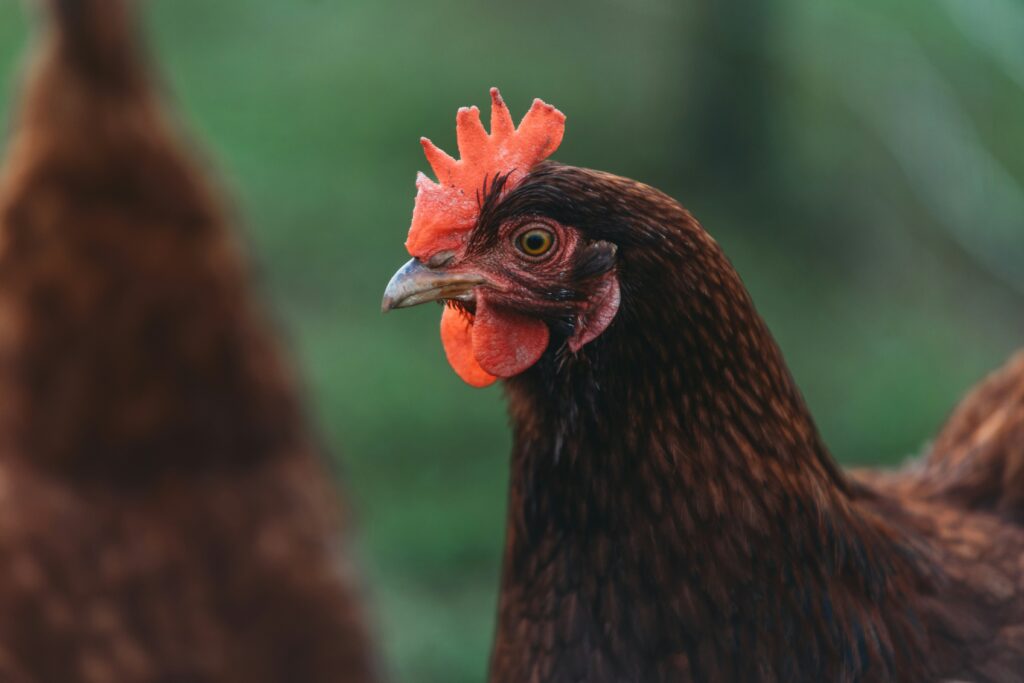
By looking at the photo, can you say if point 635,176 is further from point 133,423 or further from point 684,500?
point 684,500

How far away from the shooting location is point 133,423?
263cm

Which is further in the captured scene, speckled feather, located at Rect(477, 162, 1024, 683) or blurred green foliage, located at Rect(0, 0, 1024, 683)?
blurred green foliage, located at Rect(0, 0, 1024, 683)

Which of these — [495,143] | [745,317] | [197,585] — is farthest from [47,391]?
[745,317]

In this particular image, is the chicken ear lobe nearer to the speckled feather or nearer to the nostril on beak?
the speckled feather

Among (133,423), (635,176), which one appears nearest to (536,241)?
(133,423)

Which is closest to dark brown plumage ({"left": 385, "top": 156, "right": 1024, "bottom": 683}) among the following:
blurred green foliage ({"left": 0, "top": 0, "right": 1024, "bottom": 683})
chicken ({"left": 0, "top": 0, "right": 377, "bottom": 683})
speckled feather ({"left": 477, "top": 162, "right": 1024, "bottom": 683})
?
speckled feather ({"left": 477, "top": 162, "right": 1024, "bottom": 683})

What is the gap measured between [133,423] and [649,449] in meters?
1.49

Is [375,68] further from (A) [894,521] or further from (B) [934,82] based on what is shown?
(A) [894,521]

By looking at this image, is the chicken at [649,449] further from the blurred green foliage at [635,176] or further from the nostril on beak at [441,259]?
the blurred green foliage at [635,176]

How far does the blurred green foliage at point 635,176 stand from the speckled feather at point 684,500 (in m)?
2.33

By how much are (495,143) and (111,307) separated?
4.41 ft

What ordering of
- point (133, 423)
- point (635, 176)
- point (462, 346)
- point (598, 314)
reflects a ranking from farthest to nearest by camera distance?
point (635, 176) < point (133, 423) < point (462, 346) < point (598, 314)

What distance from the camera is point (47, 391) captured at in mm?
2602

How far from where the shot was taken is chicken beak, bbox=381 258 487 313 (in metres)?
1.55
